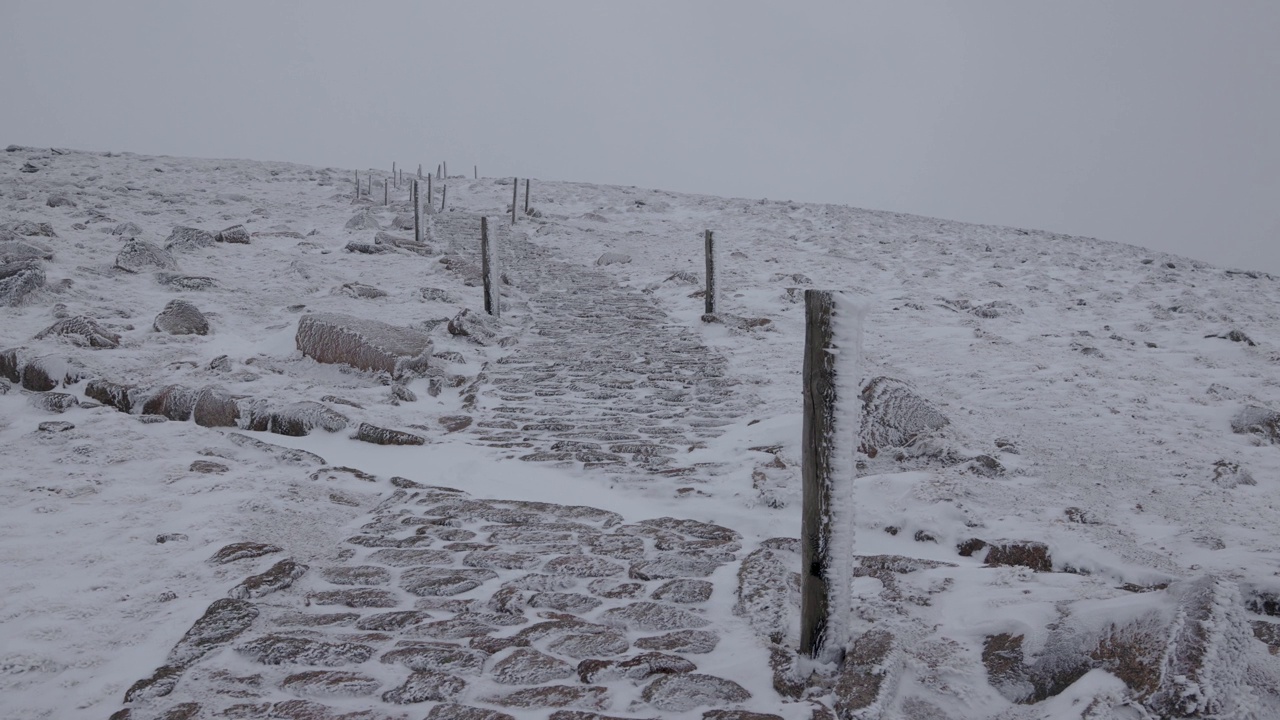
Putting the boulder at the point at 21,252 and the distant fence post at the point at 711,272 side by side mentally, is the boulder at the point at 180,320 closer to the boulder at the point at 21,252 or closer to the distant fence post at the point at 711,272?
the boulder at the point at 21,252

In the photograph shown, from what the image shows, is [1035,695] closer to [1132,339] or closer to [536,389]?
[536,389]

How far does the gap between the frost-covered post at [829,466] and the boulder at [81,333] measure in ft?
24.0

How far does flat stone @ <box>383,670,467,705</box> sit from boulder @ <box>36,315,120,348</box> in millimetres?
6220

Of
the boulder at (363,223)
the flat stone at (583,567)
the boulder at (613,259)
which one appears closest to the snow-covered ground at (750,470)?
the flat stone at (583,567)

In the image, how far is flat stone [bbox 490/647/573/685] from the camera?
8.66ft

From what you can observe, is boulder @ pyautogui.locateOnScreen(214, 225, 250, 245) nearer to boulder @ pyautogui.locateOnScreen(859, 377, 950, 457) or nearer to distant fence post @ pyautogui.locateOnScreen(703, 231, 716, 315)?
distant fence post @ pyautogui.locateOnScreen(703, 231, 716, 315)

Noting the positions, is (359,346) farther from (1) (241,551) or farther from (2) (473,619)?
(2) (473,619)

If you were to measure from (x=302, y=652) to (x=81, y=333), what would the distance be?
5896 mm

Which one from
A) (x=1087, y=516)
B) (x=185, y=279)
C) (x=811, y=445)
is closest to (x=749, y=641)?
(x=811, y=445)

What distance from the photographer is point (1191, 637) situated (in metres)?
Result: 2.16

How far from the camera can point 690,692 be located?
254 centimetres

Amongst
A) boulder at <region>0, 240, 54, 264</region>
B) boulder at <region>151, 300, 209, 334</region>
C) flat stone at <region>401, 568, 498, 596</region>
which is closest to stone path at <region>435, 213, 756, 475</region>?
flat stone at <region>401, 568, 498, 596</region>

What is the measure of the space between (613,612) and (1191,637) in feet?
7.20

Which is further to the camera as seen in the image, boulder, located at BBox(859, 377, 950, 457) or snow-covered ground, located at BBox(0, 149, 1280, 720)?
boulder, located at BBox(859, 377, 950, 457)
